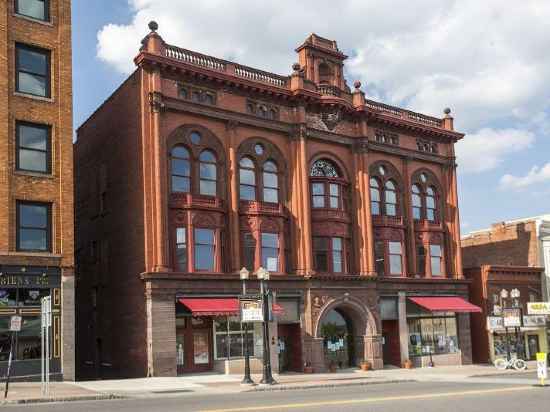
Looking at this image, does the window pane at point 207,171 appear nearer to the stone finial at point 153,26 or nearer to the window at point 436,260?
the stone finial at point 153,26

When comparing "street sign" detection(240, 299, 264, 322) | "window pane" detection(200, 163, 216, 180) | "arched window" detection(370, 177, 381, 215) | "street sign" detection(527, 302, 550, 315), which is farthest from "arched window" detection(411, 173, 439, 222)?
"street sign" detection(240, 299, 264, 322)

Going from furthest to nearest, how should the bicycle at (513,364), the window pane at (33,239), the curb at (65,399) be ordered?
1. the bicycle at (513,364)
2. the window pane at (33,239)
3. the curb at (65,399)

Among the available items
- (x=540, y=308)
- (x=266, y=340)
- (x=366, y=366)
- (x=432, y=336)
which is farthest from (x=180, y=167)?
(x=540, y=308)

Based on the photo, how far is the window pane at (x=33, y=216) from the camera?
30.8 meters

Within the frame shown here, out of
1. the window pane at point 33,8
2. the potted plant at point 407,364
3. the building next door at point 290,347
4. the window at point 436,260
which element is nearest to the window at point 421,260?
the window at point 436,260

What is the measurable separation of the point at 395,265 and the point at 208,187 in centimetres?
1405

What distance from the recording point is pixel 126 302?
36.2 meters

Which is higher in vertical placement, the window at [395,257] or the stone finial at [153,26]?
the stone finial at [153,26]

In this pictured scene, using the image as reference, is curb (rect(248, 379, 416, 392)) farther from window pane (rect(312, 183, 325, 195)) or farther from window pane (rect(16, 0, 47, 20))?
window pane (rect(16, 0, 47, 20))

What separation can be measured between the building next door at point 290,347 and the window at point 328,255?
12.0ft

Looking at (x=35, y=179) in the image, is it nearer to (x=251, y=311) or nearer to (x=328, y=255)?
(x=251, y=311)

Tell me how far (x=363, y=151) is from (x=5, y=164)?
21.2m

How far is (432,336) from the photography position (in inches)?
1802

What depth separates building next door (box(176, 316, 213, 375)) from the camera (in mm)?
35531
